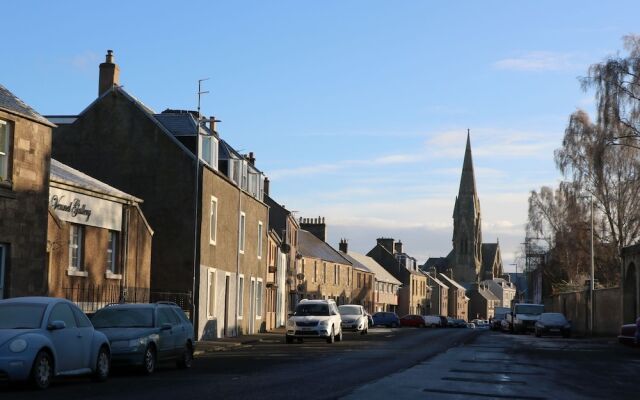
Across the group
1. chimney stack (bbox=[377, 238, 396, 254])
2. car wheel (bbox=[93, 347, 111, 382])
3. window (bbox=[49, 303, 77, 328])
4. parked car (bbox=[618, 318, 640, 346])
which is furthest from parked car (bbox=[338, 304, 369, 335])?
chimney stack (bbox=[377, 238, 396, 254])

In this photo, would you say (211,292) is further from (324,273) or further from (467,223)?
(467,223)

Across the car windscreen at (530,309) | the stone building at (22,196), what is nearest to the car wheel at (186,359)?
the stone building at (22,196)

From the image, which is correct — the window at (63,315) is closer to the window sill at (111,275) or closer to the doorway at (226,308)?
the window sill at (111,275)

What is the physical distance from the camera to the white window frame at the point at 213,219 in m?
38.7

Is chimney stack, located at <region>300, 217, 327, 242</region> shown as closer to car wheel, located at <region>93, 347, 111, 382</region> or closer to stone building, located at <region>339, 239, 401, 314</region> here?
stone building, located at <region>339, 239, 401, 314</region>

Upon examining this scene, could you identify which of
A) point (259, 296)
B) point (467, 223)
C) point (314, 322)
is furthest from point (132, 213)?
point (467, 223)

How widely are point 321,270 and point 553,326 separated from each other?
33539 millimetres

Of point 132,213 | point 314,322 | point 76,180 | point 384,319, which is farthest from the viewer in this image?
point 384,319

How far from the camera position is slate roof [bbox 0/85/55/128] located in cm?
2393

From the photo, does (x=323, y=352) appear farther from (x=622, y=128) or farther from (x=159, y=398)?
(x=622, y=128)

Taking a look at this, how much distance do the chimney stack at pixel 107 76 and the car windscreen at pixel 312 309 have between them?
499 inches

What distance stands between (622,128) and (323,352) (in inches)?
899

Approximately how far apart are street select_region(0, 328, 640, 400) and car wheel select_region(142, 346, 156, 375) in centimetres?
22

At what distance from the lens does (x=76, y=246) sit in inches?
1153
